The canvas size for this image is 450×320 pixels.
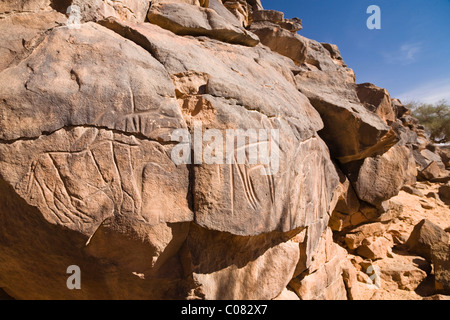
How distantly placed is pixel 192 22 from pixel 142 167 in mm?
2066

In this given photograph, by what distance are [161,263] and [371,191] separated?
11.9 feet

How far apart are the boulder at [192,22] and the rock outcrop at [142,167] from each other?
23 mm

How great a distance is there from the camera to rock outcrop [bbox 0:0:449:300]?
1.72 meters

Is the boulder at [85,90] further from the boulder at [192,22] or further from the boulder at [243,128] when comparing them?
the boulder at [192,22]

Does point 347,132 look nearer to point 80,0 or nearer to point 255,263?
point 255,263

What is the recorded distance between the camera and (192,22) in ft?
10.1

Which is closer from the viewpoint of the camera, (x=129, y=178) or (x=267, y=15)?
(x=129, y=178)

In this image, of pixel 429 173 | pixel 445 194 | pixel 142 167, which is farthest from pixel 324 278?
pixel 429 173

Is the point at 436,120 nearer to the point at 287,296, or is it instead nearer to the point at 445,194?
the point at 445,194

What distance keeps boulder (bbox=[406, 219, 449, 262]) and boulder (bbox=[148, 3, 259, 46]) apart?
4205 millimetres

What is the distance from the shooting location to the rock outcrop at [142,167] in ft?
5.64

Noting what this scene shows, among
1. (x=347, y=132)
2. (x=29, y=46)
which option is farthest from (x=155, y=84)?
(x=347, y=132)

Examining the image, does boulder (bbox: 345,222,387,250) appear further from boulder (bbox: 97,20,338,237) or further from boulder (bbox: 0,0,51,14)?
boulder (bbox: 0,0,51,14)

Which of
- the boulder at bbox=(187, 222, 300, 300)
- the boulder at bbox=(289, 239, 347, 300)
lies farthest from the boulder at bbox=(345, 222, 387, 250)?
the boulder at bbox=(187, 222, 300, 300)
